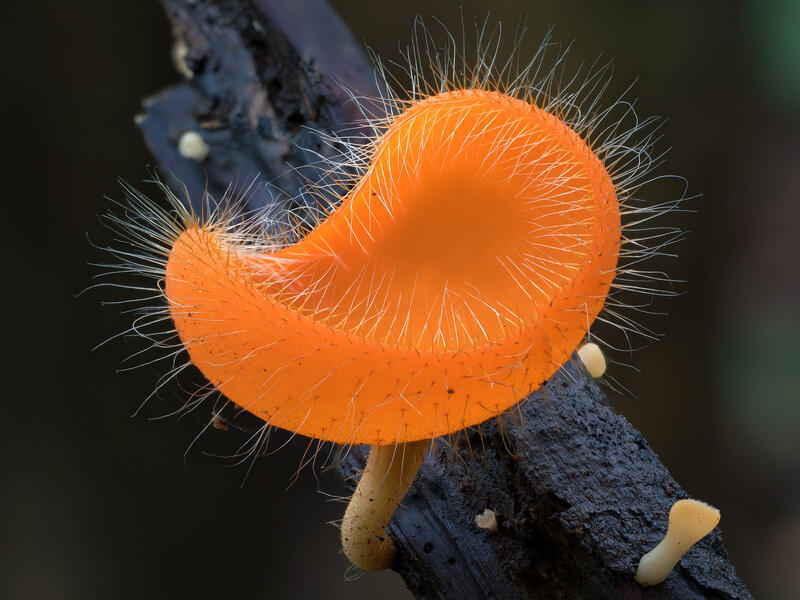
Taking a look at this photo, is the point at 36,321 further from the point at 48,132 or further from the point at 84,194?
the point at 48,132

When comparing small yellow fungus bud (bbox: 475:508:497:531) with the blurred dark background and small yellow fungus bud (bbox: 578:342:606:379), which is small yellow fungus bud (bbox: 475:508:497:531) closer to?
small yellow fungus bud (bbox: 578:342:606:379)

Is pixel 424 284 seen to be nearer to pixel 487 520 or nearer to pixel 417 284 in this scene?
pixel 417 284

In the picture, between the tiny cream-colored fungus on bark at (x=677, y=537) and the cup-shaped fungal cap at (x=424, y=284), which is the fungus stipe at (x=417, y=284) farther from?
the tiny cream-colored fungus on bark at (x=677, y=537)

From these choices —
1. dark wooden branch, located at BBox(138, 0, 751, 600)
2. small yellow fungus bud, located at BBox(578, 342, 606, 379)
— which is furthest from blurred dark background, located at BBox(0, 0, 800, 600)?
small yellow fungus bud, located at BBox(578, 342, 606, 379)

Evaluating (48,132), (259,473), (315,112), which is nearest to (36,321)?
(48,132)

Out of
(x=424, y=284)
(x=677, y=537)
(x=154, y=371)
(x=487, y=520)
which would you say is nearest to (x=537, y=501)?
(x=487, y=520)

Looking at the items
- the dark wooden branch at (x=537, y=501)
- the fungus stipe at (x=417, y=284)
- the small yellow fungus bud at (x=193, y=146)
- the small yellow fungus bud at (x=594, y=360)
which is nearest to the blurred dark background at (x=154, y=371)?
the small yellow fungus bud at (x=193, y=146)
